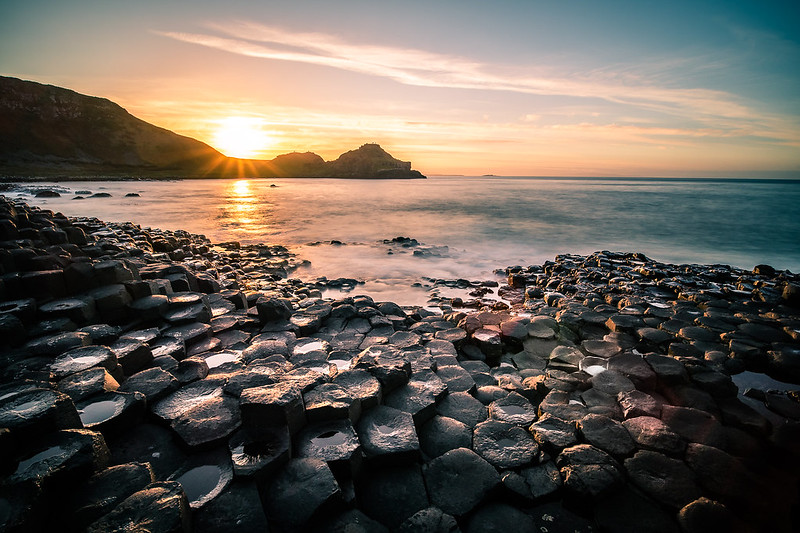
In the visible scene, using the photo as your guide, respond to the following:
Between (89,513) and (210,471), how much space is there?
2.36ft

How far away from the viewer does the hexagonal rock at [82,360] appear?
3451mm

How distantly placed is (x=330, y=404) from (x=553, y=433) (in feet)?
7.22

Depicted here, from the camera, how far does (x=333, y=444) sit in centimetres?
284

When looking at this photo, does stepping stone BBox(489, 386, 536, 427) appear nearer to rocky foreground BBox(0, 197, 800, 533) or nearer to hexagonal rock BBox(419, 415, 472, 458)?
rocky foreground BBox(0, 197, 800, 533)

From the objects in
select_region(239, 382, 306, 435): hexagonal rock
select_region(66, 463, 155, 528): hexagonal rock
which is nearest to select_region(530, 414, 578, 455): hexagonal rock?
select_region(239, 382, 306, 435): hexagonal rock

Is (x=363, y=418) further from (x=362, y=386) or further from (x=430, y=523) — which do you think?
(x=430, y=523)

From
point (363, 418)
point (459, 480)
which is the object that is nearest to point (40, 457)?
point (363, 418)

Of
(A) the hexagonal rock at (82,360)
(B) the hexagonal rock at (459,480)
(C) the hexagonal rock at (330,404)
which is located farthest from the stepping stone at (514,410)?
(A) the hexagonal rock at (82,360)

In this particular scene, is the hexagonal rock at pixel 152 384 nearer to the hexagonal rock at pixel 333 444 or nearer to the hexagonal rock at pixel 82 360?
the hexagonal rock at pixel 82 360

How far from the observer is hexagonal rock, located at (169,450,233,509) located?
239 cm

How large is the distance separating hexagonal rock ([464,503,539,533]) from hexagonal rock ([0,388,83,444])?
3183 millimetres

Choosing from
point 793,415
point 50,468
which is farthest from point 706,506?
point 50,468

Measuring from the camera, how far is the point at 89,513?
80.5 inches

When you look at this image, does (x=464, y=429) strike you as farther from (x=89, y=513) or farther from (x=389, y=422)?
(x=89, y=513)
